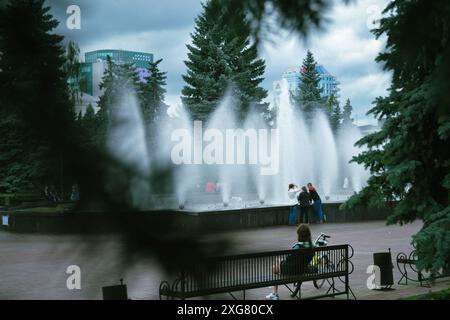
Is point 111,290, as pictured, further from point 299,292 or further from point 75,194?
point 299,292

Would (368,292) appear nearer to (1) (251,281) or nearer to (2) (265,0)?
(1) (251,281)

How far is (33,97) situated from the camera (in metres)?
1.10

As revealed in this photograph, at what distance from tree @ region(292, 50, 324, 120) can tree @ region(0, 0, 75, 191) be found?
48.4 m

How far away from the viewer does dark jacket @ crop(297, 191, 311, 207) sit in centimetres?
A: 2044

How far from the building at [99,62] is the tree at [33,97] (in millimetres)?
37

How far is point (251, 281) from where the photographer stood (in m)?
7.67

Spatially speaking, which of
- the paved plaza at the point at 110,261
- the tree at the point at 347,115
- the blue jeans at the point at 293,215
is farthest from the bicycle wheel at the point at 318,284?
the tree at the point at 347,115

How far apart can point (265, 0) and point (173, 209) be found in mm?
1170

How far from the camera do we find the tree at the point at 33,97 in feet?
3.35

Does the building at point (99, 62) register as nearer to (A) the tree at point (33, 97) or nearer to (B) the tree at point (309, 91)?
(A) the tree at point (33, 97)

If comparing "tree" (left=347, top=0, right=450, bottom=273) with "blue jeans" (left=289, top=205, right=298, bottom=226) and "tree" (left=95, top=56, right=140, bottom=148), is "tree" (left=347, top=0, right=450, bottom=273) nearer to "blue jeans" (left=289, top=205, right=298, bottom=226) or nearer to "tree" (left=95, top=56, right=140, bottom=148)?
"tree" (left=95, top=56, right=140, bottom=148)
